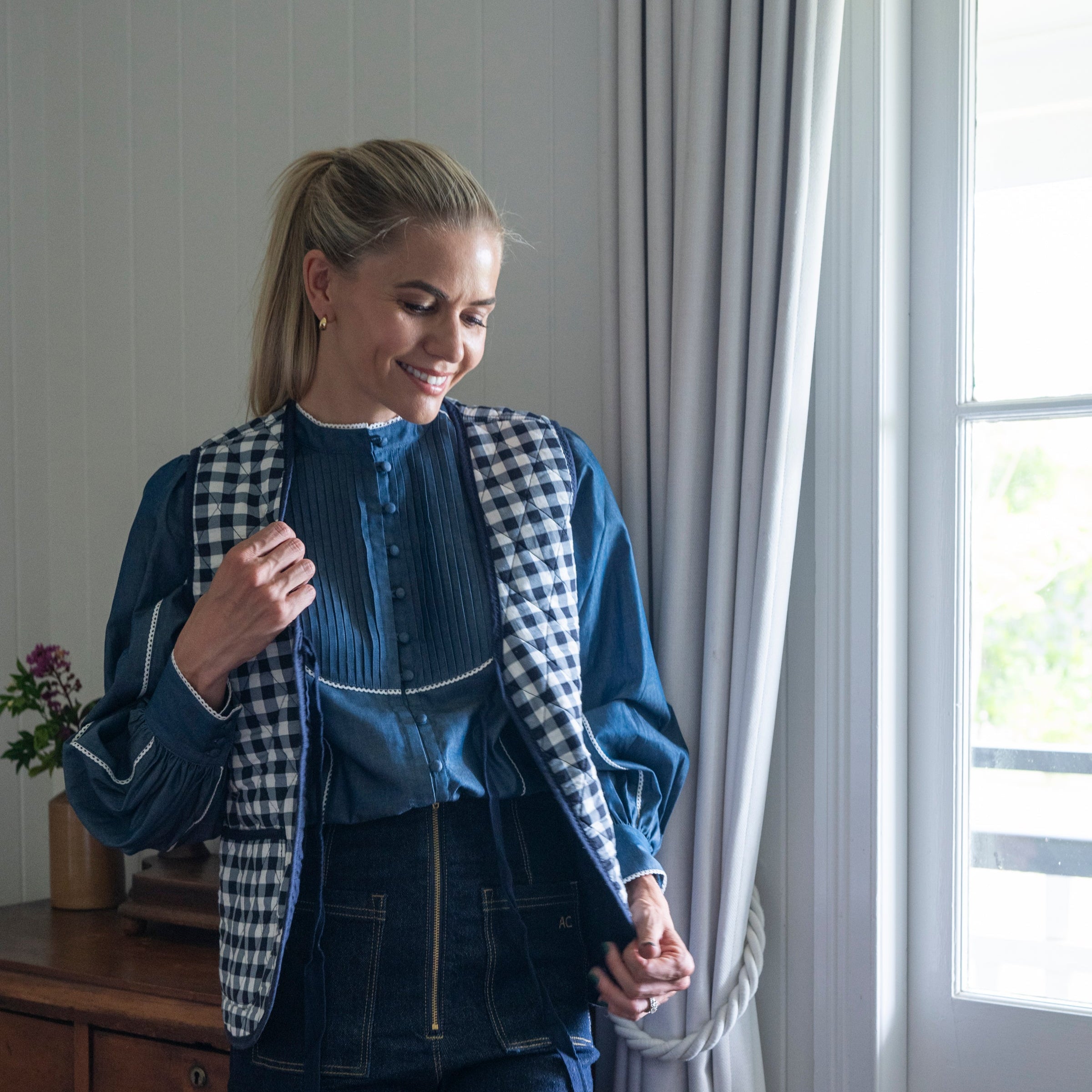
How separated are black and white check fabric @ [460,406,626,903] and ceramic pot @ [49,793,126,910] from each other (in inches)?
39.7

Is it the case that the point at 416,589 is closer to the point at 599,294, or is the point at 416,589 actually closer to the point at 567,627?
the point at 567,627

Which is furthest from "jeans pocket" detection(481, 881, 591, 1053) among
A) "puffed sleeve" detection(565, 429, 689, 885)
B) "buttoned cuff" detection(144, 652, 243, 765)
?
"buttoned cuff" detection(144, 652, 243, 765)

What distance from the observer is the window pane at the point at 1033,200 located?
4.76 feet

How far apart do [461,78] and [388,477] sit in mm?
771

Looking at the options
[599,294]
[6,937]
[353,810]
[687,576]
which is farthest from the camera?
[6,937]

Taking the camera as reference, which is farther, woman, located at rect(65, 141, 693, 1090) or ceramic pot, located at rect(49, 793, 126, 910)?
ceramic pot, located at rect(49, 793, 126, 910)

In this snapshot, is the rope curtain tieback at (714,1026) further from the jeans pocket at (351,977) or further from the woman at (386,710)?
the jeans pocket at (351,977)

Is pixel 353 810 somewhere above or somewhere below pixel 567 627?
below

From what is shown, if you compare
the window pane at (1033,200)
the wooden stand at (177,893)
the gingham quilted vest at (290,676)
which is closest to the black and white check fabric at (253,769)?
the gingham quilted vest at (290,676)

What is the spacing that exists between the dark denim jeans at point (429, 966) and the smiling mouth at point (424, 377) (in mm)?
454

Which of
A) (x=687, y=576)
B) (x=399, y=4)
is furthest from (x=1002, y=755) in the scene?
(x=399, y=4)

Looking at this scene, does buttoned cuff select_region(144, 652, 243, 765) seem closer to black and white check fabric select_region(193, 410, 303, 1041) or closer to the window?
black and white check fabric select_region(193, 410, 303, 1041)

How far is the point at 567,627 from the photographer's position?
1.25m

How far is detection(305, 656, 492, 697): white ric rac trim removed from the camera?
1190 mm
